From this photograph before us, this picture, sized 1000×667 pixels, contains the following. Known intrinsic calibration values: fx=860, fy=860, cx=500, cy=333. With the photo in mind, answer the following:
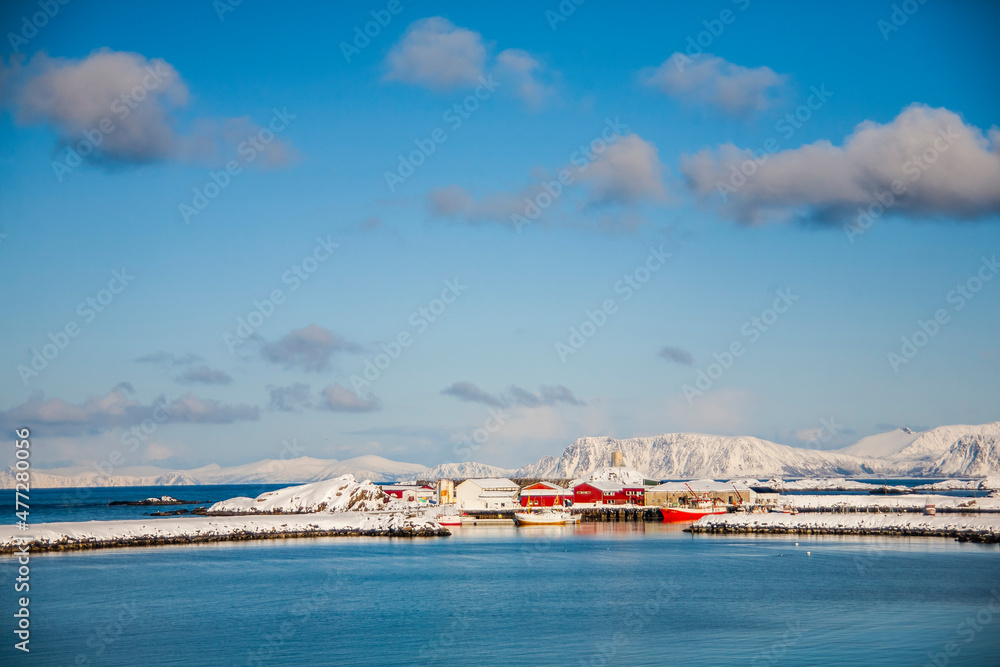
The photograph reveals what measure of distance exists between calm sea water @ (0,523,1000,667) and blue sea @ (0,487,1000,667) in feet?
0.36

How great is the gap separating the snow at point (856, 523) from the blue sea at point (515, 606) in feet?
30.0

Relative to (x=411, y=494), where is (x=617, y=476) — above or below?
above

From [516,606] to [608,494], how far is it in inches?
2549

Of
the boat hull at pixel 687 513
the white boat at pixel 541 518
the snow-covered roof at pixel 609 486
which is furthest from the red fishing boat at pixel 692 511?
the white boat at pixel 541 518

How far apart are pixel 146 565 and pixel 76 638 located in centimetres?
1973

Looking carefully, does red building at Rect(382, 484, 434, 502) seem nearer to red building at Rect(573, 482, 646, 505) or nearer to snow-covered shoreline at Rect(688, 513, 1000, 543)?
red building at Rect(573, 482, 646, 505)

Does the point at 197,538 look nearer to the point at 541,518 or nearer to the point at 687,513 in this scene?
the point at 541,518

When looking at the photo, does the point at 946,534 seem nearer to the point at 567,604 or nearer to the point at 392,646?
the point at 567,604

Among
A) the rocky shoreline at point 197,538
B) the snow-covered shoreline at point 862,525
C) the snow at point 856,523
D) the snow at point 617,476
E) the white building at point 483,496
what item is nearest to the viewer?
the rocky shoreline at point 197,538

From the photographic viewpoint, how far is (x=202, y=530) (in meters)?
64.0

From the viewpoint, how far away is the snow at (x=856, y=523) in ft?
211

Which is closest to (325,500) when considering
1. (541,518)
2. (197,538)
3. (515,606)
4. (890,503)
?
(541,518)

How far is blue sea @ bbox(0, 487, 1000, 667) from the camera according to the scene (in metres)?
26.3

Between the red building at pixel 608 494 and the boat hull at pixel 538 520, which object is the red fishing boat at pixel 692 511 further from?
the boat hull at pixel 538 520
